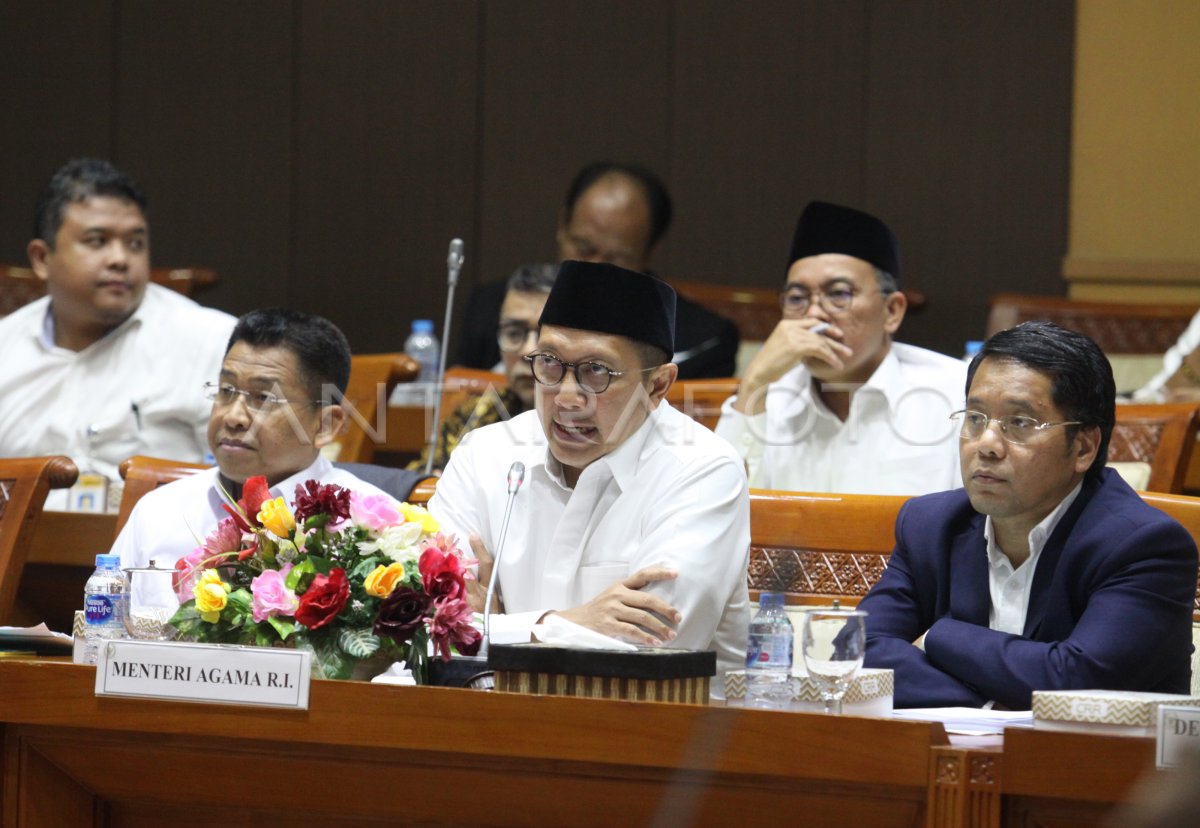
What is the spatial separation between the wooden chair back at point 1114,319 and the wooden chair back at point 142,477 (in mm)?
2789

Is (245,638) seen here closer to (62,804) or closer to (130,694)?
(130,694)

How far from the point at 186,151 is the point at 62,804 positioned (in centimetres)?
463

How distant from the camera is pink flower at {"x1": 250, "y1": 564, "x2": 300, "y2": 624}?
6.30ft

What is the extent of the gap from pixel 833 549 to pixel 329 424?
1.01 meters

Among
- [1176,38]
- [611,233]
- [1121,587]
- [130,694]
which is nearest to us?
[130,694]

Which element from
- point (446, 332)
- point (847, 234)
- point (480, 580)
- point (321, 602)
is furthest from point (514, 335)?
point (321, 602)

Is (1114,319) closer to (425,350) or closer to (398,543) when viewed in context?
(425,350)

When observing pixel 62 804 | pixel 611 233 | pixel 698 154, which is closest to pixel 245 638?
pixel 62 804

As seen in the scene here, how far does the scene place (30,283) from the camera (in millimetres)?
5461

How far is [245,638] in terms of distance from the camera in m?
1.95

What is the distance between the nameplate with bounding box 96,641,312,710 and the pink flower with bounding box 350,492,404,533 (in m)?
0.23

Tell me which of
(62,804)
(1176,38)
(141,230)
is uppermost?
(1176,38)

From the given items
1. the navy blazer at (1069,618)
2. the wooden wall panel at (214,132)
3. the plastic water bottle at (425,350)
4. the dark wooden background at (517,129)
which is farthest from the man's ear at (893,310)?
the wooden wall panel at (214,132)

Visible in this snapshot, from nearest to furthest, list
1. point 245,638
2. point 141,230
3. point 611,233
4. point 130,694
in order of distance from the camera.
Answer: point 130,694, point 245,638, point 141,230, point 611,233
